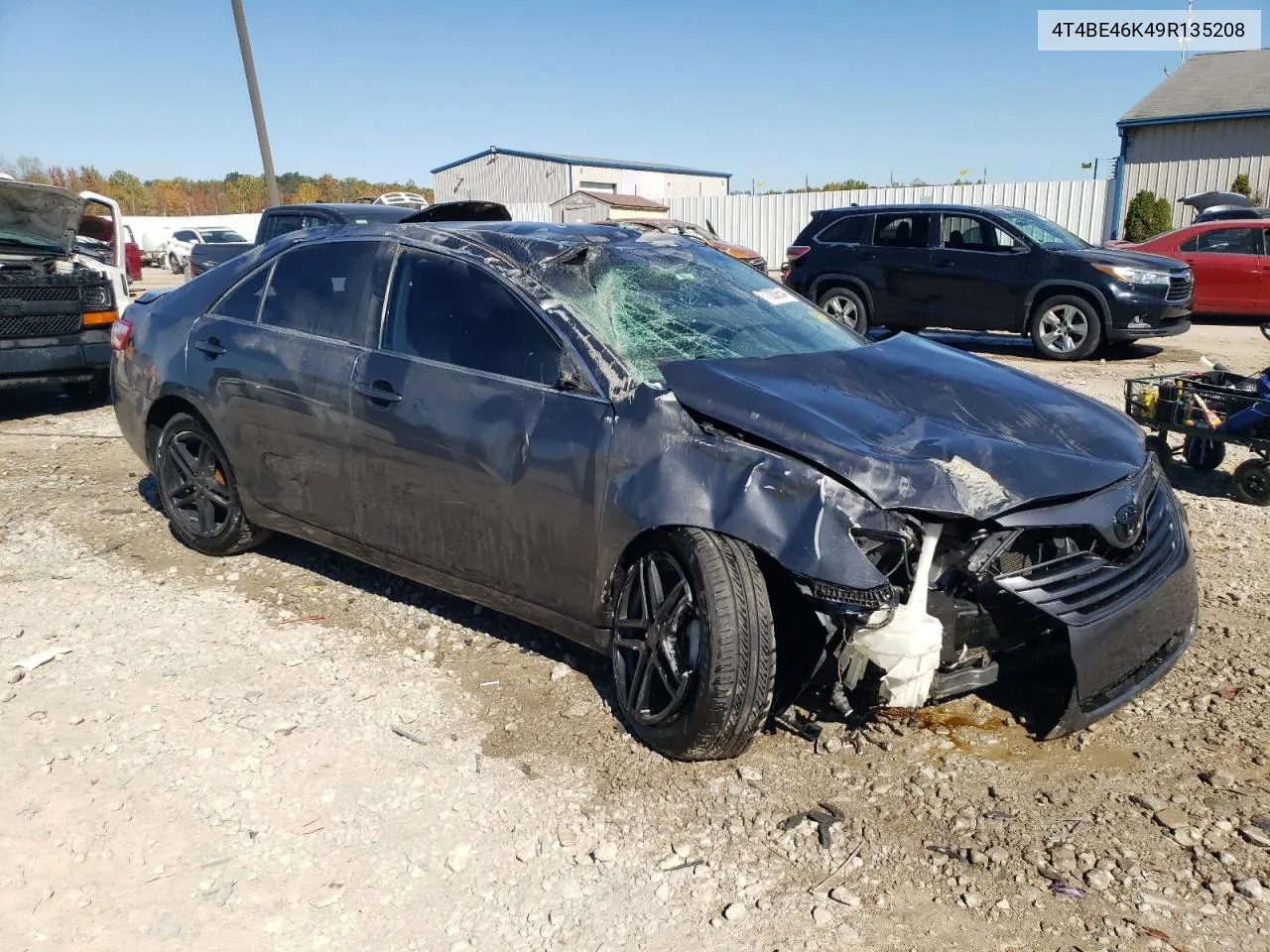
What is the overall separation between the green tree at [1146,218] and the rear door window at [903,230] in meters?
13.1

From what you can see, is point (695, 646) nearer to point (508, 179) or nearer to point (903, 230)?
point (903, 230)

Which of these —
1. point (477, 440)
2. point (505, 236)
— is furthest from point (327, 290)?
point (477, 440)

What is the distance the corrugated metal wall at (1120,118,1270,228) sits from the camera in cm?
2528

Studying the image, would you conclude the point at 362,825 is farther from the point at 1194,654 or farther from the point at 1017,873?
the point at 1194,654

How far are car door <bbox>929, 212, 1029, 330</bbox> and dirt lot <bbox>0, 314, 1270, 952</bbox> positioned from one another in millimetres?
7785

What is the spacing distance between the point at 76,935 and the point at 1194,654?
3749mm

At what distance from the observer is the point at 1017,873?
2.61 m

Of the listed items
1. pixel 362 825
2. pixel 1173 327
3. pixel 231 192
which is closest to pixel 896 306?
pixel 1173 327

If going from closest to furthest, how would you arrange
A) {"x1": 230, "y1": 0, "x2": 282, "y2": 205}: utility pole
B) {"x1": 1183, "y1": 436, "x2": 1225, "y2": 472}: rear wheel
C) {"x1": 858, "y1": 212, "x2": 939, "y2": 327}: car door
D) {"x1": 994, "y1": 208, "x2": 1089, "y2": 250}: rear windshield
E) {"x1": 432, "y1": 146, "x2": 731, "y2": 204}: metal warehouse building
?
{"x1": 1183, "y1": 436, "x2": 1225, "y2": 472}: rear wheel
{"x1": 994, "y1": 208, "x2": 1089, "y2": 250}: rear windshield
{"x1": 858, "y1": 212, "x2": 939, "y2": 327}: car door
{"x1": 230, "y1": 0, "x2": 282, "y2": 205}: utility pole
{"x1": 432, "y1": 146, "x2": 731, "y2": 204}: metal warehouse building

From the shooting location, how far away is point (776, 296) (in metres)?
4.32

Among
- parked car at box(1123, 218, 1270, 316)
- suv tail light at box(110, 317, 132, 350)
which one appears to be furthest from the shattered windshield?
parked car at box(1123, 218, 1270, 316)

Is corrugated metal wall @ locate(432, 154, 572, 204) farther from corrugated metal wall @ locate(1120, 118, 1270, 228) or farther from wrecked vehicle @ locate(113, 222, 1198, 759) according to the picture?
wrecked vehicle @ locate(113, 222, 1198, 759)

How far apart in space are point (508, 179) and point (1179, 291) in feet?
115

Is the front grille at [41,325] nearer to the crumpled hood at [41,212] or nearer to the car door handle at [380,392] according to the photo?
the crumpled hood at [41,212]
